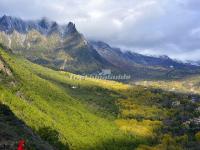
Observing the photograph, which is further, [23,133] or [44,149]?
[23,133]

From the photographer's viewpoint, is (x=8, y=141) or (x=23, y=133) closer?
(x=8, y=141)

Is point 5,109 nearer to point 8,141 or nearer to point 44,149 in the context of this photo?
point 44,149

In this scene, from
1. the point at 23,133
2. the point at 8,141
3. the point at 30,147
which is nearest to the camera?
the point at 8,141

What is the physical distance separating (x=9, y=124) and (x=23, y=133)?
8.49 meters

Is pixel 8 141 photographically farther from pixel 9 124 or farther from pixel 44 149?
pixel 9 124

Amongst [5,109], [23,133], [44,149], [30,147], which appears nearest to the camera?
[30,147]

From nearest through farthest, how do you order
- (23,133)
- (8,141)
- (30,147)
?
(8,141)
(30,147)
(23,133)

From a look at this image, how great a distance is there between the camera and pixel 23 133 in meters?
160

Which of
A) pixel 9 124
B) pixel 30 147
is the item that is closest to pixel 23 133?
pixel 9 124

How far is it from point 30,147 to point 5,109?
58.5 meters

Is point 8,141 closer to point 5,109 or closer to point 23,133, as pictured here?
point 23,133

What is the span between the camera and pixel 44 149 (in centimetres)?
14588

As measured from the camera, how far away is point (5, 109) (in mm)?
192000

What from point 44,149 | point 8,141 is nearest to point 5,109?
point 44,149
